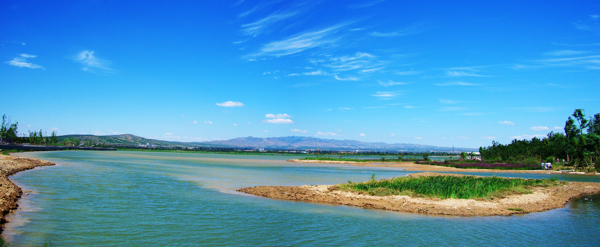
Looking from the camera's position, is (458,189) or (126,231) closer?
(126,231)

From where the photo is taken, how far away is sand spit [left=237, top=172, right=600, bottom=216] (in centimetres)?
1794

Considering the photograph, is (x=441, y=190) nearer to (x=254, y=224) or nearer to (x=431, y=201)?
(x=431, y=201)

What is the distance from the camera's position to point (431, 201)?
1975cm

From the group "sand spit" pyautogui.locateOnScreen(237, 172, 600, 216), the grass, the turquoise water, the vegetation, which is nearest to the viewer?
the turquoise water

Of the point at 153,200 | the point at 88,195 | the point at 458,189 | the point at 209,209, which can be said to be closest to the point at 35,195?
the point at 88,195

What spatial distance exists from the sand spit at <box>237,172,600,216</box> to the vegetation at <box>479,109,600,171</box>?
33.1m

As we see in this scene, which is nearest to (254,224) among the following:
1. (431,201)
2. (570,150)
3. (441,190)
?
(431,201)

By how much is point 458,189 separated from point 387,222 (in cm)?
974

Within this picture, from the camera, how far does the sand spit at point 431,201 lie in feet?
58.9

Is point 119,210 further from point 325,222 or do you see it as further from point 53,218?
point 325,222

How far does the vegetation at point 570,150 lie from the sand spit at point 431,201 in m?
Answer: 33.1

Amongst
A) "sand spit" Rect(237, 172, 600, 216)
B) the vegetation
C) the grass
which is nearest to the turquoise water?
"sand spit" Rect(237, 172, 600, 216)

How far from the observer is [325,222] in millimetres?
15125

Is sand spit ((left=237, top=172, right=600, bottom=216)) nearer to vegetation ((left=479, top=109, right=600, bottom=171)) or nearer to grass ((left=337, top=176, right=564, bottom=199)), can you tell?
grass ((left=337, top=176, right=564, bottom=199))
